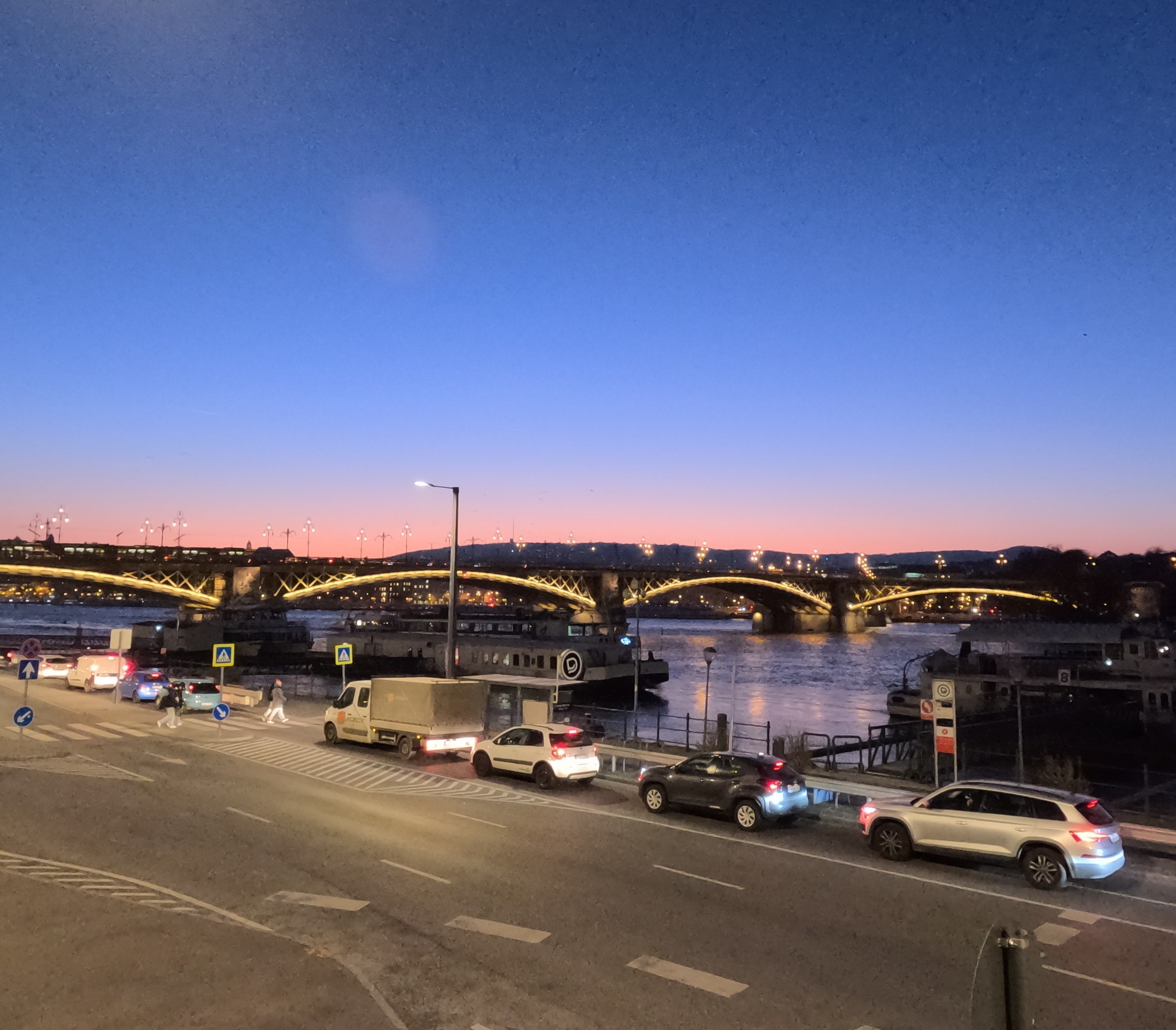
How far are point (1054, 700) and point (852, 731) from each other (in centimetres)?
1372

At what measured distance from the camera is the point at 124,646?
37875 millimetres

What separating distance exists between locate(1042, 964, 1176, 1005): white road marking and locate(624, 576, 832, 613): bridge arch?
119m

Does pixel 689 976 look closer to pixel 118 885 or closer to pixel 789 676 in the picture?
pixel 118 885

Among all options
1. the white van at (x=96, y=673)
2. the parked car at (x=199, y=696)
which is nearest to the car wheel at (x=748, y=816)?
the parked car at (x=199, y=696)

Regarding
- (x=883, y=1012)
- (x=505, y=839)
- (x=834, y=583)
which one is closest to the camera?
(x=883, y=1012)

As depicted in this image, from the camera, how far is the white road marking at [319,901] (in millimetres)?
11648

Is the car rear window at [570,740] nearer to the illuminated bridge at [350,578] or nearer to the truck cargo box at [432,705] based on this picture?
the truck cargo box at [432,705]

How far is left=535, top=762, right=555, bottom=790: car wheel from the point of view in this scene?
21250mm

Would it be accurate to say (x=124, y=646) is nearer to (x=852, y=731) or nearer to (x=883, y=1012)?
(x=883, y=1012)

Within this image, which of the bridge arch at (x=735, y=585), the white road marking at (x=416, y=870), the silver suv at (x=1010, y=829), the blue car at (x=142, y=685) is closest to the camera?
the white road marking at (x=416, y=870)

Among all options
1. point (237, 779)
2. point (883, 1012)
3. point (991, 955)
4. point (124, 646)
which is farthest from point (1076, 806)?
point (124, 646)

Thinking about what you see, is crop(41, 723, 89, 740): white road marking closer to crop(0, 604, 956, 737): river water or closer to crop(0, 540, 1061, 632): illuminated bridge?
crop(0, 604, 956, 737): river water

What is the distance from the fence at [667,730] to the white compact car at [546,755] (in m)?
2.28

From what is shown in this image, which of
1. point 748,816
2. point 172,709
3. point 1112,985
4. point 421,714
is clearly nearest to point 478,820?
point 748,816
